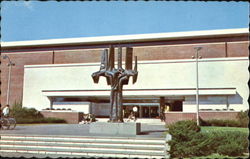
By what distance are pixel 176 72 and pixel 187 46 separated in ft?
20.3

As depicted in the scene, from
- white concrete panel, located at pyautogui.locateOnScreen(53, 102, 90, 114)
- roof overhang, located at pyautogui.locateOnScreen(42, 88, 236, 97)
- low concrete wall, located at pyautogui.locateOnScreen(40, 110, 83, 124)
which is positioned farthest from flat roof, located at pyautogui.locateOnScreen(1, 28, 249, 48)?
low concrete wall, located at pyautogui.locateOnScreen(40, 110, 83, 124)

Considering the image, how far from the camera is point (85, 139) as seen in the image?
12.3 metres

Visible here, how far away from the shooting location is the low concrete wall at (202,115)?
1238 inches

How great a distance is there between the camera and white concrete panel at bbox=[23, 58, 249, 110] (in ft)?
120

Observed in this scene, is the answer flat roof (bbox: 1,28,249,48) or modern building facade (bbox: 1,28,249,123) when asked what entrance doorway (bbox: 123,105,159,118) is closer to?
modern building facade (bbox: 1,28,249,123)

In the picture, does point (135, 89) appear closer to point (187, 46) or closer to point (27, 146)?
point (187, 46)

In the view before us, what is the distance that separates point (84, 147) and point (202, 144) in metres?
4.85

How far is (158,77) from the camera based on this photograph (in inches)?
1559

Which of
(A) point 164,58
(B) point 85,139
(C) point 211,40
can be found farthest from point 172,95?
(B) point 85,139

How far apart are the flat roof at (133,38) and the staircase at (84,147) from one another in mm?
33093

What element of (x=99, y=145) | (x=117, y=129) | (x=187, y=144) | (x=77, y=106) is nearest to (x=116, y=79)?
(x=117, y=129)

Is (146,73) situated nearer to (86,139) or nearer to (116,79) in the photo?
(116,79)

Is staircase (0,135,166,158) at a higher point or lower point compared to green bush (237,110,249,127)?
lower

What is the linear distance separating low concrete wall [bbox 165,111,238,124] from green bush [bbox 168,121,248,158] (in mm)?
20193
